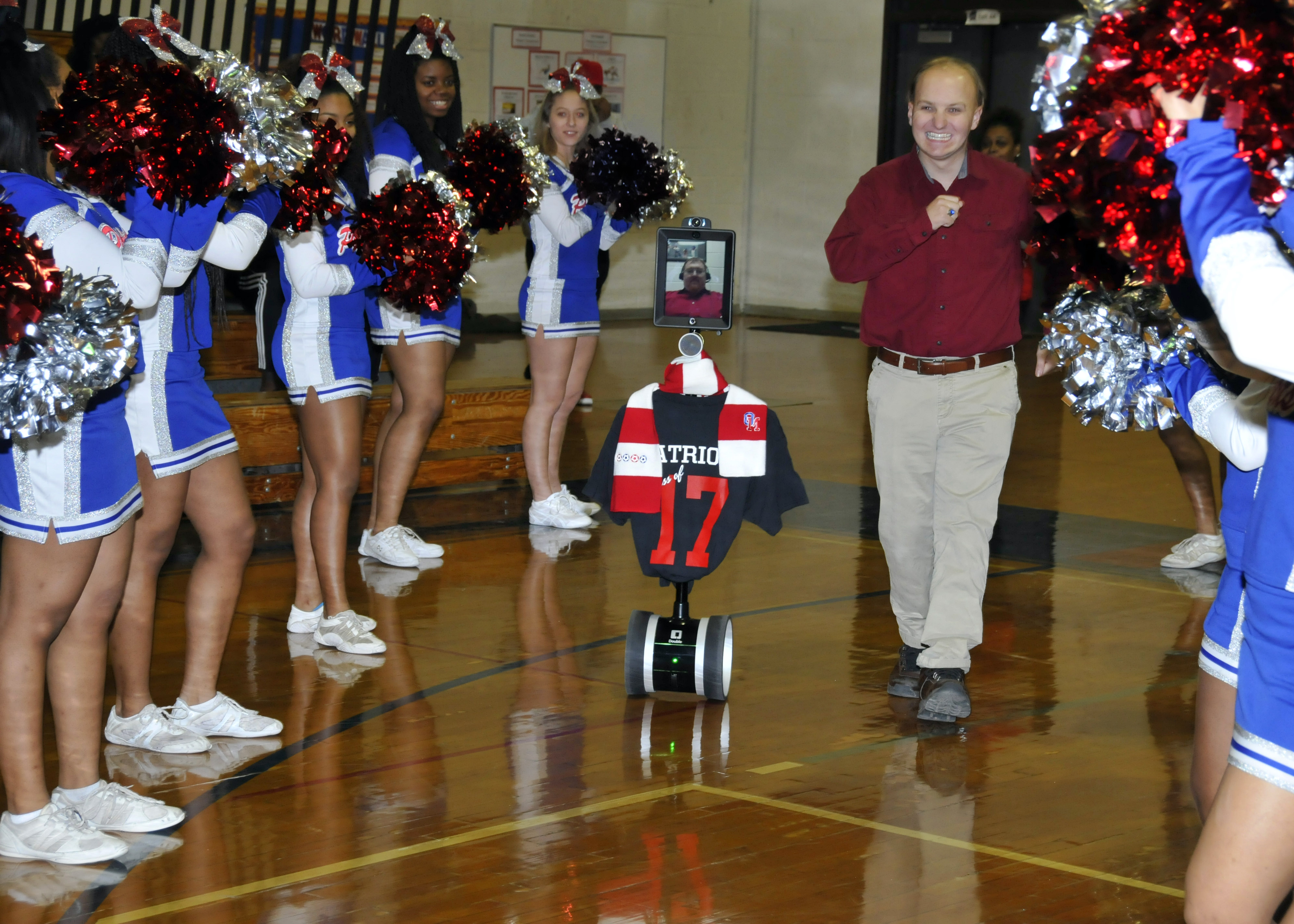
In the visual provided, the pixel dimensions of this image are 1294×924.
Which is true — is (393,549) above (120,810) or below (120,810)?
above

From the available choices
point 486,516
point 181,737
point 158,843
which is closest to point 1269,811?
point 158,843

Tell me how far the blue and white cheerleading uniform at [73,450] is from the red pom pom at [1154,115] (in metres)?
1.74

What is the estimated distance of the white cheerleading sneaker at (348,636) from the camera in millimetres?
4602

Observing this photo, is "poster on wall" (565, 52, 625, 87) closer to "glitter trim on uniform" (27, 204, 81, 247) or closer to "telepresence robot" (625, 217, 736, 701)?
"telepresence robot" (625, 217, 736, 701)

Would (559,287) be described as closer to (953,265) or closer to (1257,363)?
(953,265)

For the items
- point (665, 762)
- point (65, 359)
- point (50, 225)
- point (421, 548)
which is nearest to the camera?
point (65, 359)

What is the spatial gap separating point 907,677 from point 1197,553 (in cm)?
221

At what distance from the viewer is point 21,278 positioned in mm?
2564

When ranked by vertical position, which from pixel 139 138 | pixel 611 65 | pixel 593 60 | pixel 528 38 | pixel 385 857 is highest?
pixel 528 38

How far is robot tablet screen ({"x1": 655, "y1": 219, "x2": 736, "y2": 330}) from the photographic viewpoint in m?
4.07

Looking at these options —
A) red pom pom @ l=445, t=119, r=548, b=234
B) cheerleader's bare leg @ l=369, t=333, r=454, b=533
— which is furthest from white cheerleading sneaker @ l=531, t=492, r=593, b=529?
red pom pom @ l=445, t=119, r=548, b=234

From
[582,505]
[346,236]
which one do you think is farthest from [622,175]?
[346,236]

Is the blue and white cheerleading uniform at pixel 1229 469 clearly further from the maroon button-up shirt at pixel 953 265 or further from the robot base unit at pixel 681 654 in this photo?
the robot base unit at pixel 681 654

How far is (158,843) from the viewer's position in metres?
3.15
